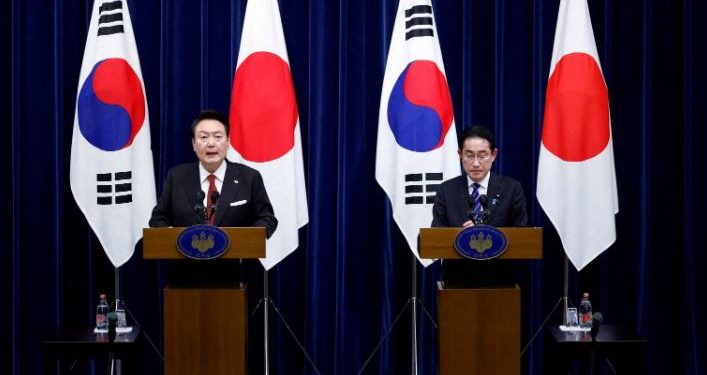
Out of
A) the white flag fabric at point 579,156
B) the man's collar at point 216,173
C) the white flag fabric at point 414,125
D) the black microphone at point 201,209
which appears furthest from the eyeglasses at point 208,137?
the white flag fabric at point 579,156

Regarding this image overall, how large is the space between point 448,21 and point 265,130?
1437mm

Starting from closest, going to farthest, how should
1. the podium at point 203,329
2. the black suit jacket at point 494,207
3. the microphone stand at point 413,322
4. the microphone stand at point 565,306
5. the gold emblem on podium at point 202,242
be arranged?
the gold emblem on podium at point 202,242 < the podium at point 203,329 < the black suit jacket at point 494,207 < the microphone stand at point 565,306 < the microphone stand at point 413,322

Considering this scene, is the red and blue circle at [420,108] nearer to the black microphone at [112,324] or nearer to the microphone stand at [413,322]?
the microphone stand at [413,322]

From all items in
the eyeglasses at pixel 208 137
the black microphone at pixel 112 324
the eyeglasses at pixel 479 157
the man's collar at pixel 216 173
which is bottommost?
the black microphone at pixel 112 324

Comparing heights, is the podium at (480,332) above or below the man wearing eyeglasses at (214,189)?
below

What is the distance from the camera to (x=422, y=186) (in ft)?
16.2

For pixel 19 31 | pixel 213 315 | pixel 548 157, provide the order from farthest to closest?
1. pixel 19 31
2. pixel 548 157
3. pixel 213 315

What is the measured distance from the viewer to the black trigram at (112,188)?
4848 mm

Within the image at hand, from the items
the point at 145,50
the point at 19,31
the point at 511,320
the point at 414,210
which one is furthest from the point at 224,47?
the point at 511,320

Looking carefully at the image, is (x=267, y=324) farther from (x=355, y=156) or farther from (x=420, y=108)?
(x=420, y=108)

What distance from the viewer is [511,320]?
148 inches

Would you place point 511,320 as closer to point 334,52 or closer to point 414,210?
point 414,210

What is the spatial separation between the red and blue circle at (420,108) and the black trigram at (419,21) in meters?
0.17

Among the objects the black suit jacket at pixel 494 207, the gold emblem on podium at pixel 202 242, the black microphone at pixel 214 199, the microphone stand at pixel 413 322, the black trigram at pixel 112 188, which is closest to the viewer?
the gold emblem on podium at pixel 202 242
